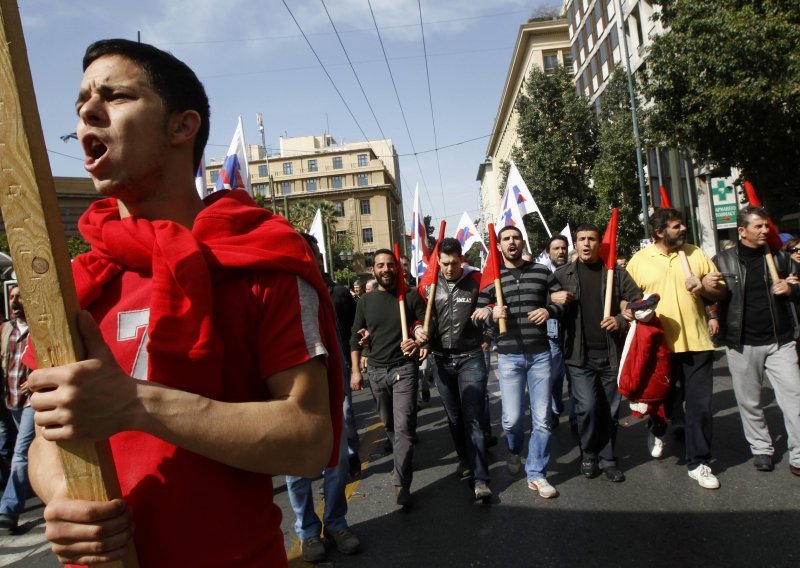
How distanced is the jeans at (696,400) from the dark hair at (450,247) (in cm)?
200

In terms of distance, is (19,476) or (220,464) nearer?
(220,464)

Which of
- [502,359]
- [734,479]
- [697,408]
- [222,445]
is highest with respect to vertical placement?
[222,445]

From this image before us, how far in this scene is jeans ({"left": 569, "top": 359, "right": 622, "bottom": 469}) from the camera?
532 cm

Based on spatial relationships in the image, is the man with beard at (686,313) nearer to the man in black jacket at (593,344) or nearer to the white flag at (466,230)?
the man in black jacket at (593,344)

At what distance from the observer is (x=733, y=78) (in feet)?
42.0

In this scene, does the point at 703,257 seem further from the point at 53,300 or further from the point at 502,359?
the point at 53,300

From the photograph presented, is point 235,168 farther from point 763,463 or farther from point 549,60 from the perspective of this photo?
point 549,60

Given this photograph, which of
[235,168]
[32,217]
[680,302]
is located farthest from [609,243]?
[32,217]

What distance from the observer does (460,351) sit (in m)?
5.52

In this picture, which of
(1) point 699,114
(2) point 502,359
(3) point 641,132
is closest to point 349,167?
(3) point 641,132

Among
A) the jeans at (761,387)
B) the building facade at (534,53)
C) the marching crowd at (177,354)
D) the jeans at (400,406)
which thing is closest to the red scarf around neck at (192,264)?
the marching crowd at (177,354)

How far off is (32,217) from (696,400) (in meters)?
5.09

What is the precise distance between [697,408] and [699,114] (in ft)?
35.4

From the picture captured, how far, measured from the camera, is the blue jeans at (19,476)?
206 inches
